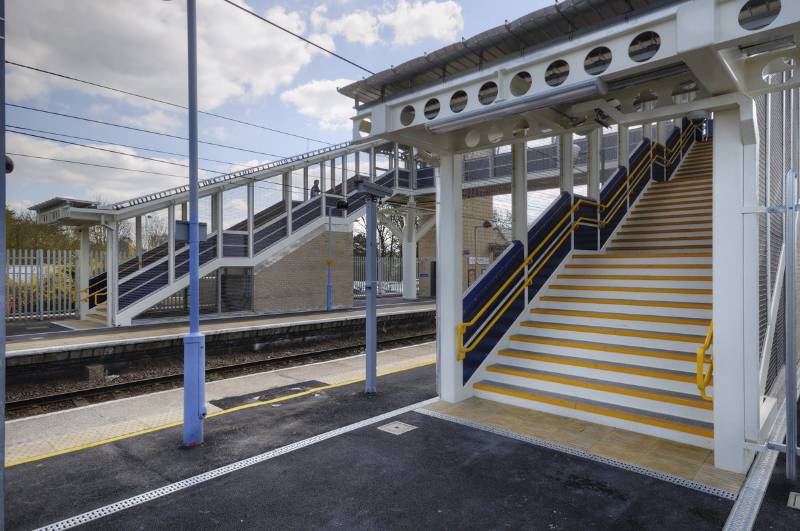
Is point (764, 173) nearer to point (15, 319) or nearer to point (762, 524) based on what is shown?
point (762, 524)

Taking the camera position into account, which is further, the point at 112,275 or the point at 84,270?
the point at 84,270

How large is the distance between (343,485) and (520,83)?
410cm

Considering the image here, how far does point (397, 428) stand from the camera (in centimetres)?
505

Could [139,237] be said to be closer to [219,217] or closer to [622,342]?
[219,217]

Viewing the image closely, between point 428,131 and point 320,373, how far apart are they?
468 centimetres

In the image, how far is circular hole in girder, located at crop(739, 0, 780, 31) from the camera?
3123 mm

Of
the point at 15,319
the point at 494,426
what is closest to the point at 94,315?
the point at 15,319

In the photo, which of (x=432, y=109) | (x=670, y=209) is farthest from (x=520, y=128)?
(x=670, y=209)

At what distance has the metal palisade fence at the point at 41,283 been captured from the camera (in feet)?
46.6

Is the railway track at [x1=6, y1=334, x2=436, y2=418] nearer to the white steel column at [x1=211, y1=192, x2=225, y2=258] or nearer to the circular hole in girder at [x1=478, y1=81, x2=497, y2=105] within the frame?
the white steel column at [x1=211, y1=192, x2=225, y2=258]

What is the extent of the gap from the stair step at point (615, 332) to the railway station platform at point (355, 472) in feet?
4.82

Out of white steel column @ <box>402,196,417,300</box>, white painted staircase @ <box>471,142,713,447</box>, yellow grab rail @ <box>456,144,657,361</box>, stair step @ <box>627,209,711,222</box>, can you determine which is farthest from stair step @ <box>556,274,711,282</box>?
white steel column @ <box>402,196,417,300</box>

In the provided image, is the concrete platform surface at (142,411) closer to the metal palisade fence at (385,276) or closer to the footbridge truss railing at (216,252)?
the footbridge truss railing at (216,252)

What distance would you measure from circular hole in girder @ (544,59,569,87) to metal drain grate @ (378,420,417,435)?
3728 millimetres
